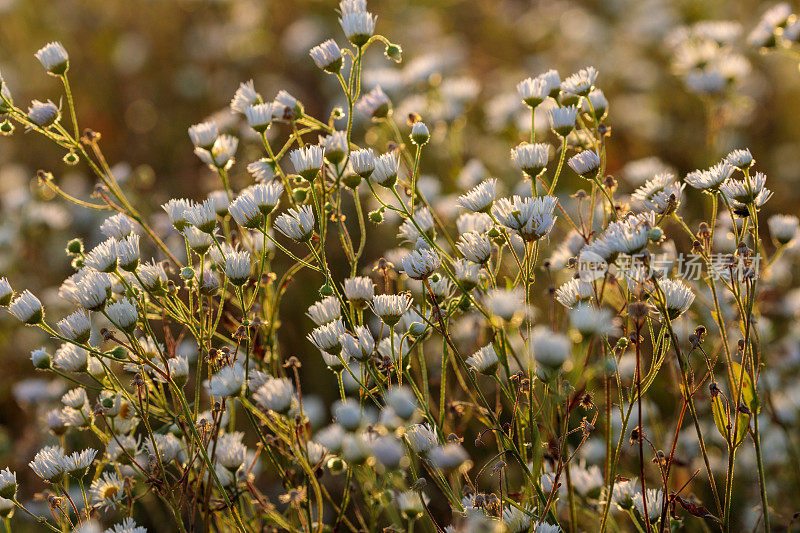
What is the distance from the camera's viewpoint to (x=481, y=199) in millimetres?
1362

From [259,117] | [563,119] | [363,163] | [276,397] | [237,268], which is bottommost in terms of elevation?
[276,397]

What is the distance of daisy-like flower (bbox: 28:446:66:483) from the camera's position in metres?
1.38

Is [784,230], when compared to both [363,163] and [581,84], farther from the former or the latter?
[363,163]

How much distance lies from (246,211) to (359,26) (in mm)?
457

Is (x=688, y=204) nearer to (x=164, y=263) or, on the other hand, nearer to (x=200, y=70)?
(x=164, y=263)

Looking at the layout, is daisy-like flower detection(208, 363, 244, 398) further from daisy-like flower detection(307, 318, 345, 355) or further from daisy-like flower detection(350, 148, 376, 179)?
daisy-like flower detection(350, 148, 376, 179)

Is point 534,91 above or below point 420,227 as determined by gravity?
above

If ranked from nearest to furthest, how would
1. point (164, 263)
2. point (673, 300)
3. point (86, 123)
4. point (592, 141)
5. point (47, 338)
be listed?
point (673, 300), point (592, 141), point (164, 263), point (47, 338), point (86, 123)

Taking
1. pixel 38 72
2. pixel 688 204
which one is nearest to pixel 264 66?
pixel 38 72

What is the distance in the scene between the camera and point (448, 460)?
44.4 inches

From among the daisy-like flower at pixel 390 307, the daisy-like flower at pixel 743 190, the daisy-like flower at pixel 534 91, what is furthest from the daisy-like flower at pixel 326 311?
the daisy-like flower at pixel 743 190

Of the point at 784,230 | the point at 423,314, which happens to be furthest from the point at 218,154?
the point at 784,230

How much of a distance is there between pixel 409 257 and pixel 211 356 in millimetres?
453

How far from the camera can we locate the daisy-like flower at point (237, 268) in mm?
1348
